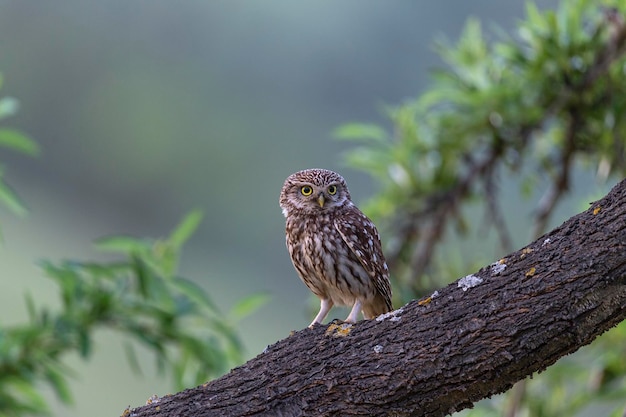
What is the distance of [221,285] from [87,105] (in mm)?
7437

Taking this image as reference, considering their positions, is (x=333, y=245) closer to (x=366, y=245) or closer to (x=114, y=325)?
(x=366, y=245)

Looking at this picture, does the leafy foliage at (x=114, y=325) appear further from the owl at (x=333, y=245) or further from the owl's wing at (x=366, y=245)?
the owl's wing at (x=366, y=245)

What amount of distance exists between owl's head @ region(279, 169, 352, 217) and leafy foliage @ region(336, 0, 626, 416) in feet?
7.46

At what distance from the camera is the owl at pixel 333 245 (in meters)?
4.62

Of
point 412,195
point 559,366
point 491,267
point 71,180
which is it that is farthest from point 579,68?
point 71,180

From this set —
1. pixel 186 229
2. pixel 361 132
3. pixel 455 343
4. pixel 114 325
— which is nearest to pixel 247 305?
pixel 186 229

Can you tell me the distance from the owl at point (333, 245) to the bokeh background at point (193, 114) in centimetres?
1632

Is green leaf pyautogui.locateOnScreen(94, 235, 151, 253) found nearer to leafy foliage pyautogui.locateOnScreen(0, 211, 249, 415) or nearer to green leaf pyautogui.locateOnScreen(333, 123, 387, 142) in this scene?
leafy foliage pyautogui.locateOnScreen(0, 211, 249, 415)

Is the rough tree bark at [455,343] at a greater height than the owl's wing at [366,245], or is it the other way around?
the owl's wing at [366,245]

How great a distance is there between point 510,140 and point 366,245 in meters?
3.12

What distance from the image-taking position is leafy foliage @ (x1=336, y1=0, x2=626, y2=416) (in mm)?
7121

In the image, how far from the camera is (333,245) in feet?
15.2

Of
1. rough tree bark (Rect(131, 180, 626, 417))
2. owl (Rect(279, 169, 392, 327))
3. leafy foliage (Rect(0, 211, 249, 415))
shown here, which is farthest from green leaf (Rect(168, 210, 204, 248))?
rough tree bark (Rect(131, 180, 626, 417))

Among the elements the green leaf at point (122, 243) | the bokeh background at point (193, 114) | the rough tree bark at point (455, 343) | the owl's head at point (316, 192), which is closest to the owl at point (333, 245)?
the owl's head at point (316, 192)
